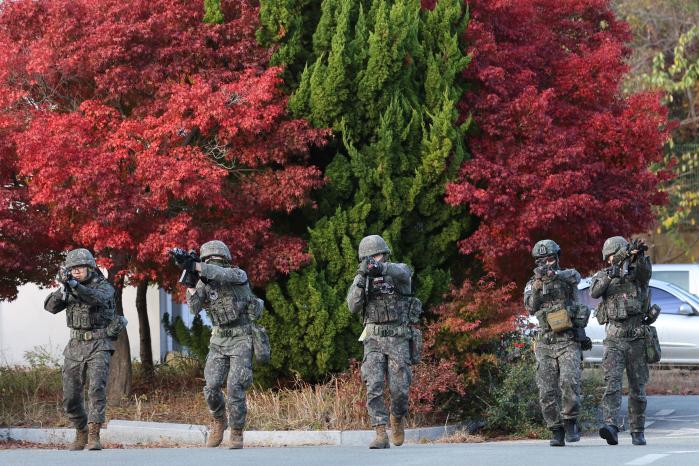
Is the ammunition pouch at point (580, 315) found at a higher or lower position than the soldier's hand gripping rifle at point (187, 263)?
lower

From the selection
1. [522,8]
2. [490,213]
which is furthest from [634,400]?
[522,8]

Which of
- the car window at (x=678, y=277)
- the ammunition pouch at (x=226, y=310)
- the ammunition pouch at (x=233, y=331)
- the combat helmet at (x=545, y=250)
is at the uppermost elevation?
the car window at (x=678, y=277)

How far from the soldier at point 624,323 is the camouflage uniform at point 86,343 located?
435 cm

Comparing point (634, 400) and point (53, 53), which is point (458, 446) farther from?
point (53, 53)

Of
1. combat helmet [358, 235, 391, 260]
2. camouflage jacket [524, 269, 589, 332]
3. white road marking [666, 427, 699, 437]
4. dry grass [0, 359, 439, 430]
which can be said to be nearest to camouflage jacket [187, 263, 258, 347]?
combat helmet [358, 235, 391, 260]

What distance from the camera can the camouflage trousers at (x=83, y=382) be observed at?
35.4 feet

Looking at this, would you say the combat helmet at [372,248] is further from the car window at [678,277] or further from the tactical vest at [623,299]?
the car window at [678,277]

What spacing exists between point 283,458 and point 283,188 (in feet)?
12.6

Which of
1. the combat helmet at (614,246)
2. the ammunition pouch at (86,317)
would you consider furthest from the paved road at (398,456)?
the combat helmet at (614,246)

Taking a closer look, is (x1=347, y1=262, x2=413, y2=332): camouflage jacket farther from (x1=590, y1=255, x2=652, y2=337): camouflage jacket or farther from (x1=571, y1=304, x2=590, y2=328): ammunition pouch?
(x1=590, y1=255, x2=652, y2=337): camouflage jacket

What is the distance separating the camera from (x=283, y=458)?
9.58 metres

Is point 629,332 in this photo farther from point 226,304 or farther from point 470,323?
point 226,304

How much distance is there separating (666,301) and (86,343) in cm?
1047

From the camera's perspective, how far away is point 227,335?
10.9m
